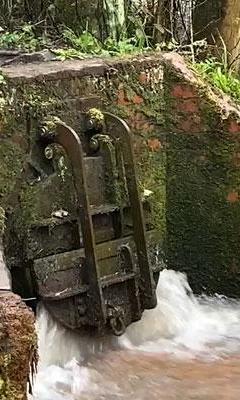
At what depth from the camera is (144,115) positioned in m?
6.09

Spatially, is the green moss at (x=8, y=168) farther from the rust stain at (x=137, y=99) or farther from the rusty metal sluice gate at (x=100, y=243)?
the rust stain at (x=137, y=99)

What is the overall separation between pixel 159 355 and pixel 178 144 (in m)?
1.64

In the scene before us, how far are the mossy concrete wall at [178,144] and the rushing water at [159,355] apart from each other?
256 mm

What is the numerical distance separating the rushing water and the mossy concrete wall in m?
0.26

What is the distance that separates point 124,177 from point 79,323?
1046 mm

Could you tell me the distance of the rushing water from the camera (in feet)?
16.4

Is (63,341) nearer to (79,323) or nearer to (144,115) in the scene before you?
(79,323)

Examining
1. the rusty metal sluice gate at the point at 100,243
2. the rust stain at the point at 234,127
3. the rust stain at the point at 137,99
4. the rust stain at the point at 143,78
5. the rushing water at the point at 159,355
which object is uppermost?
the rust stain at the point at 143,78

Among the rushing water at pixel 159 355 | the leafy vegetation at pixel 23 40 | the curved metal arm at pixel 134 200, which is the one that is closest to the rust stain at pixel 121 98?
the curved metal arm at pixel 134 200

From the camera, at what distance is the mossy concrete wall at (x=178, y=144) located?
18.7ft

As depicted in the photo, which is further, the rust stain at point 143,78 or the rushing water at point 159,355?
the rust stain at point 143,78

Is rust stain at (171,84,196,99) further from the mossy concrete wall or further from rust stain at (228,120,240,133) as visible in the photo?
rust stain at (228,120,240,133)

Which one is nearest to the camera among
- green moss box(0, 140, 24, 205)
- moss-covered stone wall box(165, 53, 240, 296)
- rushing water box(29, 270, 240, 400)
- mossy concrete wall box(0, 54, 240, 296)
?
rushing water box(29, 270, 240, 400)

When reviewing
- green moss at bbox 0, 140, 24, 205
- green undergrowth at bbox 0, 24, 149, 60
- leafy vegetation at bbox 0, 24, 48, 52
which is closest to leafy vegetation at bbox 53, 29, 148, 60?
green undergrowth at bbox 0, 24, 149, 60
